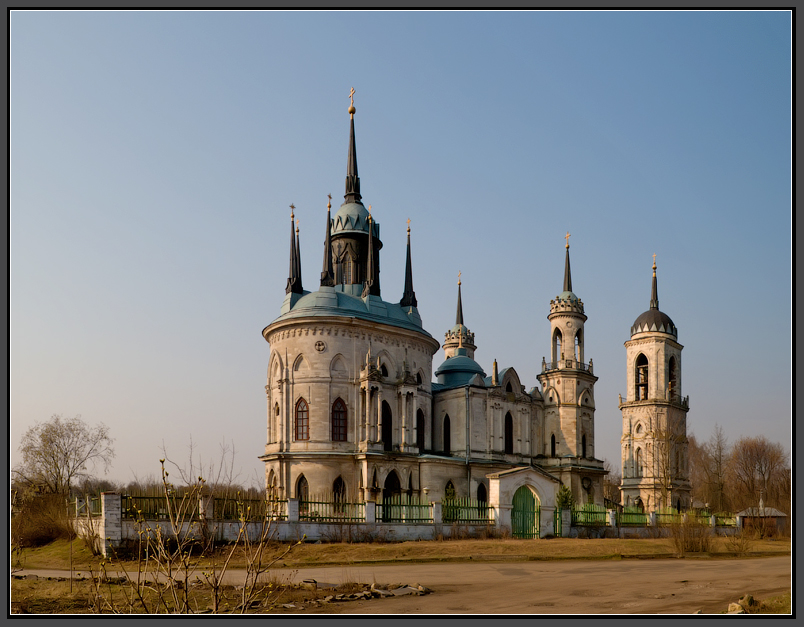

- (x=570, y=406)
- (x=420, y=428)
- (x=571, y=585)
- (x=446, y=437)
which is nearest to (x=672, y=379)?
(x=570, y=406)

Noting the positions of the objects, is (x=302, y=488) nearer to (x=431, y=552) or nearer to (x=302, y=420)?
(x=302, y=420)

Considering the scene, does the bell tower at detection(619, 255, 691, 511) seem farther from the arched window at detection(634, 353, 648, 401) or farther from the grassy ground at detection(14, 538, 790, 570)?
the grassy ground at detection(14, 538, 790, 570)

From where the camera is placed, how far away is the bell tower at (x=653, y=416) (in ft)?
196

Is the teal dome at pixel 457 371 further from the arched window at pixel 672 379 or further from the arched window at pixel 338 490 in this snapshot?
the arched window at pixel 672 379

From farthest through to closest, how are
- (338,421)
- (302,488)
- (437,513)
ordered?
(338,421) → (302,488) → (437,513)

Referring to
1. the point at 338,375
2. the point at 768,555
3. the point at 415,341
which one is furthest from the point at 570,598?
the point at 415,341

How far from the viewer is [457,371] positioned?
166ft

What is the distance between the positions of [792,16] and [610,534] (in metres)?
30.4

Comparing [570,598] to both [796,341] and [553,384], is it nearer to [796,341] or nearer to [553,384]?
[796,341]

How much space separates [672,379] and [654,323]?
4107 mm

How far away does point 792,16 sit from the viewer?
12609mm

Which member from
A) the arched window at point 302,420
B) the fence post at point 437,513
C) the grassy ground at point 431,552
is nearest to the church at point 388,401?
the arched window at point 302,420

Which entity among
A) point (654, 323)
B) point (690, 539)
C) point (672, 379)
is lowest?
point (690, 539)

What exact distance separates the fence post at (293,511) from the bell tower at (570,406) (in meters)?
24.3
